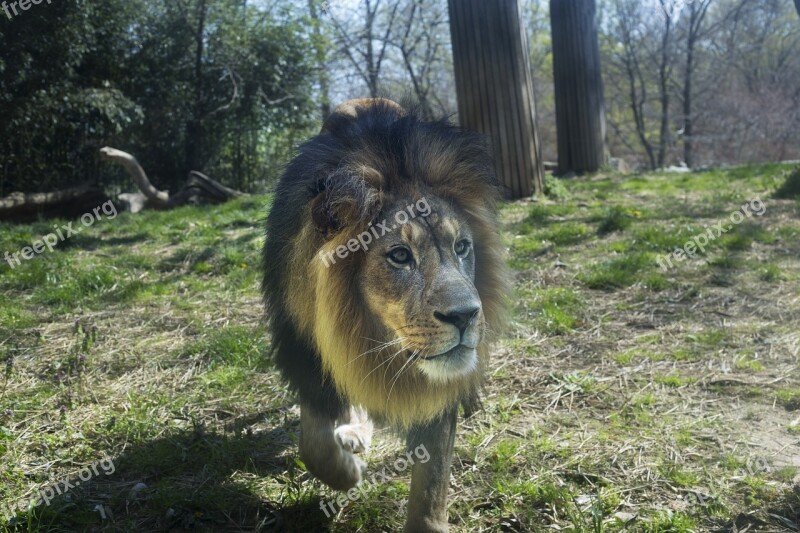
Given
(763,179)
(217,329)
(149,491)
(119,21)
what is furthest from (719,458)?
(119,21)

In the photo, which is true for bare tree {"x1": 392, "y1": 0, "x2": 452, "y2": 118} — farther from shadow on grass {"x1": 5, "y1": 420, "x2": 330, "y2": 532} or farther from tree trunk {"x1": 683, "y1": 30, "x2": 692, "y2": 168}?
shadow on grass {"x1": 5, "y1": 420, "x2": 330, "y2": 532}

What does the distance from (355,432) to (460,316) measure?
120cm

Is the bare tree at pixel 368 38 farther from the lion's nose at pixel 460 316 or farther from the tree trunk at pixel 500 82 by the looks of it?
the lion's nose at pixel 460 316

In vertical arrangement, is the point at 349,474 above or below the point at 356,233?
below

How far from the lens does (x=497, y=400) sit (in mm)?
4055

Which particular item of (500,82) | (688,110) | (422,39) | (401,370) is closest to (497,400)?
(401,370)

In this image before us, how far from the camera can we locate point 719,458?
332 cm

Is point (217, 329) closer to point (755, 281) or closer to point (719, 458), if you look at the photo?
point (719, 458)

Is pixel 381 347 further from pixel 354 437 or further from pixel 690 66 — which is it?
pixel 690 66

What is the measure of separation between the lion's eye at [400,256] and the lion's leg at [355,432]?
30.7 inches

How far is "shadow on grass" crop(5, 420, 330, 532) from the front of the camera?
289cm

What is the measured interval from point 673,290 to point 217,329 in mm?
3515

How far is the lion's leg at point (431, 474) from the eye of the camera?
9.15 feet

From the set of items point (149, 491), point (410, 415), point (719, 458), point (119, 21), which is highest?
point (119, 21)
